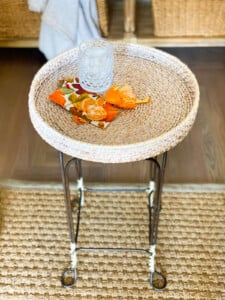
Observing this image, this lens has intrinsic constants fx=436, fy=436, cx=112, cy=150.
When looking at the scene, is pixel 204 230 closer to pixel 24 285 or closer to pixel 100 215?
pixel 100 215

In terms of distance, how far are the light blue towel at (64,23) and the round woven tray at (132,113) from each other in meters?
0.62

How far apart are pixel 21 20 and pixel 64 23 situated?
21cm

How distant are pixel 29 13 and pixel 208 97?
775 millimetres

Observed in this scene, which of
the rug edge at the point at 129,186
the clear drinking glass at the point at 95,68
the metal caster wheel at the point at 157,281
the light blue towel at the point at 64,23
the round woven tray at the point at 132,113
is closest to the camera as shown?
the round woven tray at the point at 132,113

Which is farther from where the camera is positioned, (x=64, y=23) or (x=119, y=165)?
(x=64, y=23)

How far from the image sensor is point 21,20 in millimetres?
1735

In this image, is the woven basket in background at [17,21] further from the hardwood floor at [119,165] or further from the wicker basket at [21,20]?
the hardwood floor at [119,165]

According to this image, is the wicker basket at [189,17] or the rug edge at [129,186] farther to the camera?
the wicker basket at [189,17]

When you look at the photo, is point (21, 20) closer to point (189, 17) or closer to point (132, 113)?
point (189, 17)

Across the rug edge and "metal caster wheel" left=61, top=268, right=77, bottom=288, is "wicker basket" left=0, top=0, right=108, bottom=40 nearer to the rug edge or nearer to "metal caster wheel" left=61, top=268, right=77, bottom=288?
the rug edge

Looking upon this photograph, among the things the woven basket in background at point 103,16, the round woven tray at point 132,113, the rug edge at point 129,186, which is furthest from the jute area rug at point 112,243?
the woven basket in background at point 103,16

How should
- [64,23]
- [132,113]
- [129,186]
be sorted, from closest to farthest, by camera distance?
[132,113] < [129,186] < [64,23]

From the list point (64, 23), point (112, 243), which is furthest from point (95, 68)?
point (64, 23)

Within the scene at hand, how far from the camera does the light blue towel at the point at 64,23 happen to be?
1597 mm
